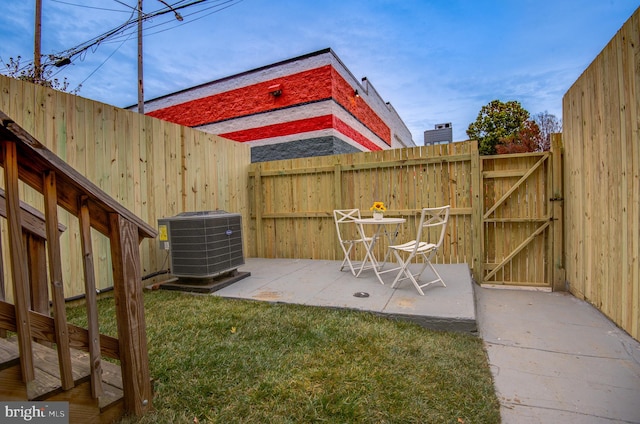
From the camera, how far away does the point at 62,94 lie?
3.22 meters

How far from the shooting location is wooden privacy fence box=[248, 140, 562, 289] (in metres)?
4.19

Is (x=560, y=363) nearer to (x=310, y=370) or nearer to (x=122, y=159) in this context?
(x=310, y=370)

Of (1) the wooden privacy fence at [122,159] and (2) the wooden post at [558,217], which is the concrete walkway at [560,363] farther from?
(1) the wooden privacy fence at [122,159]

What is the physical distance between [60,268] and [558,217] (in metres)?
4.90

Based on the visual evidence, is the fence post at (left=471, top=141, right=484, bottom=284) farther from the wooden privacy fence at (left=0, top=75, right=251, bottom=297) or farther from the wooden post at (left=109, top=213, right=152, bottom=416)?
the wooden post at (left=109, top=213, right=152, bottom=416)

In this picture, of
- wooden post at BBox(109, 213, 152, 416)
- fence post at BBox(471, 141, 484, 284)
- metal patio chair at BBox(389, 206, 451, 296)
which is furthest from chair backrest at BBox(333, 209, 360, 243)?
wooden post at BBox(109, 213, 152, 416)

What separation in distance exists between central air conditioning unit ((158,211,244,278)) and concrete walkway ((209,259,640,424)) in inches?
13.2

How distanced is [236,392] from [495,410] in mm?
1347

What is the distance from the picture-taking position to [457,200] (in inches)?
177

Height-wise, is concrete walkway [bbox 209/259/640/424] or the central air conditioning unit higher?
the central air conditioning unit

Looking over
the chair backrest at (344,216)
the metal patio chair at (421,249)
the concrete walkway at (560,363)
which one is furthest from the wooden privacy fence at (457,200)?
the concrete walkway at (560,363)

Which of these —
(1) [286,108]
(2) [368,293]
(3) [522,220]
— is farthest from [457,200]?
(1) [286,108]

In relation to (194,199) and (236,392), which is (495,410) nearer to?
(236,392)

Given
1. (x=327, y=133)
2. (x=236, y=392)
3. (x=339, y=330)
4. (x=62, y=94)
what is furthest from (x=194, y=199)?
(x=327, y=133)
